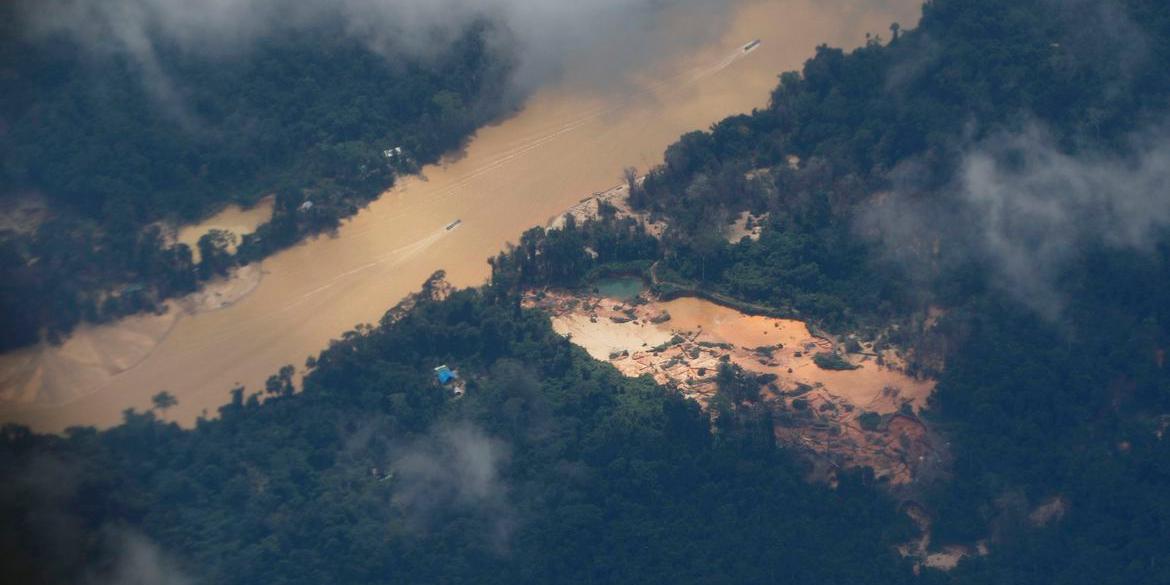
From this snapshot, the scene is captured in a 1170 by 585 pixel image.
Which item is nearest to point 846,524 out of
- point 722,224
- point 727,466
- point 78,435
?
point 727,466

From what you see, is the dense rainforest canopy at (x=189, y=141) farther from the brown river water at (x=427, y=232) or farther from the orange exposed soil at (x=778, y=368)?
the orange exposed soil at (x=778, y=368)

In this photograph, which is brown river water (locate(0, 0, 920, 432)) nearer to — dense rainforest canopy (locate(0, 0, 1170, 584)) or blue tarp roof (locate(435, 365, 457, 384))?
dense rainforest canopy (locate(0, 0, 1170, 584))

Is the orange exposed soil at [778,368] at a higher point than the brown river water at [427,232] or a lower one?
lower

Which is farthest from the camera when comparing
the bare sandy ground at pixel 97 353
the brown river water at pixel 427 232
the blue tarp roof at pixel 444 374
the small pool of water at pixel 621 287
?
the small pool of water at pixel 621 287

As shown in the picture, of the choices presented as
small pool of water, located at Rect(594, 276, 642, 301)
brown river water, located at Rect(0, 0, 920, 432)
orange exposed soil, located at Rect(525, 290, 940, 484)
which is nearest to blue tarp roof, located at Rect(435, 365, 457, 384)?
brown river water, located at Rect(0, 0, 920, 432)

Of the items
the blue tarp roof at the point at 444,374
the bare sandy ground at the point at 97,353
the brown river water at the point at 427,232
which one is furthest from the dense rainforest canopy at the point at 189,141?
the blue tarp roof at the point at 444,374

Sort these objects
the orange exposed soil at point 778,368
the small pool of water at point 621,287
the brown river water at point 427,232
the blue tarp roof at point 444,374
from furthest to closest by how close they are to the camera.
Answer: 1. the small pool of water at point 621,287
2. the blue tarp roof at point 444,374
3. the brown river water at point 427,232
4. the orange exposed soil at point 778,368

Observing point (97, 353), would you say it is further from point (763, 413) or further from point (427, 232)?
point (763, 413)
